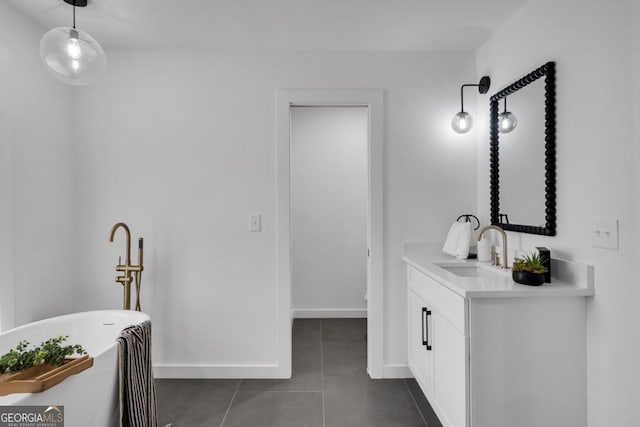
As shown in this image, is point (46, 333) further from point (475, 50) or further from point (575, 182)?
point (475, 50)

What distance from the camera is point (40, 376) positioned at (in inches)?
50.9

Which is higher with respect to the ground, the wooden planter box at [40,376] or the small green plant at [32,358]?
the small green plant at [32,358]

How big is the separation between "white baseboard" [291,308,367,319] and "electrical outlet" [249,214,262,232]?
1.68 meters

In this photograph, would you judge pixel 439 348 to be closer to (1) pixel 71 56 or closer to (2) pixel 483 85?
(2) pixel 483 85

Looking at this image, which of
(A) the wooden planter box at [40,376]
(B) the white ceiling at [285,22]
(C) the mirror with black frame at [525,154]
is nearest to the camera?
(A) the wooden planter box at [40,376]

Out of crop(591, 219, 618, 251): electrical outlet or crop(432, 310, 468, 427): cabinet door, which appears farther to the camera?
crop(432, 310, 468, 427): cabinet door

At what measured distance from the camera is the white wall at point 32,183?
78.4 inches

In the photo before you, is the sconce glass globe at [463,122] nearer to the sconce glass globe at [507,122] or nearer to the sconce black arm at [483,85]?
the sconce black arm at [483,85]

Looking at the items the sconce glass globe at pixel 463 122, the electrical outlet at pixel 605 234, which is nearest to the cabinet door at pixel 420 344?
the electrical outlet at pixel 605 234

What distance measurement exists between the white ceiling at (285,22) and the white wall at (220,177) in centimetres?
12

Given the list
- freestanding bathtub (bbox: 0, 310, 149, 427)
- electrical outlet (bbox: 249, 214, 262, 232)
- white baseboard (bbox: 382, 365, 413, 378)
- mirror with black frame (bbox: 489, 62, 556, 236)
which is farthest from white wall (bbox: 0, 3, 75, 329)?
mirror with black frame (bbox: 489, 62, 556, 236)

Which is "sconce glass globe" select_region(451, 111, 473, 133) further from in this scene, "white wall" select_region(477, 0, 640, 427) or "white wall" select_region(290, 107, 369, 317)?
"white wall" select_region(290, 107, 369, 317)

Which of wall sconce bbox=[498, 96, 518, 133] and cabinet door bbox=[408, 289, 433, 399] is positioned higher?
wall sconce bbox=[498, 96, 518, 133]

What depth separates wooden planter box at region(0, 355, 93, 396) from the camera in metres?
1.25
